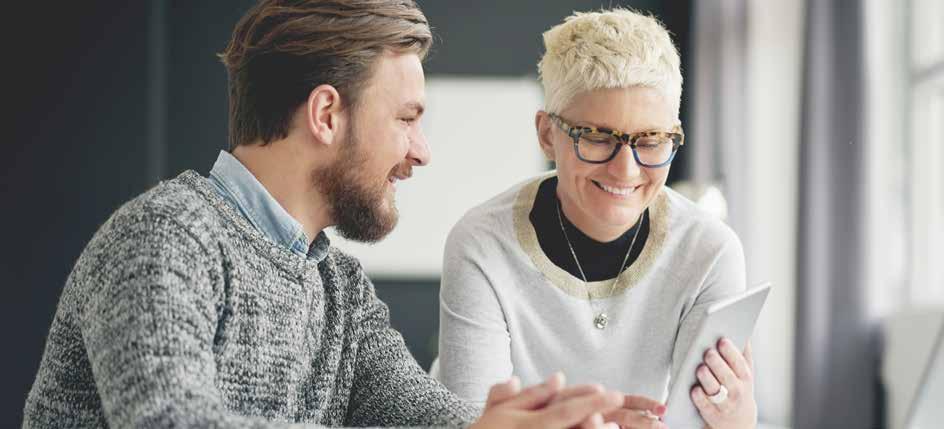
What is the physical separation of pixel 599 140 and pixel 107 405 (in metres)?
0.95

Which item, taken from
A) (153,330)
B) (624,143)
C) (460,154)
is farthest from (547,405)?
(460,154)

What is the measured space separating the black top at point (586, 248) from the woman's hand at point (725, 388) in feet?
1.09

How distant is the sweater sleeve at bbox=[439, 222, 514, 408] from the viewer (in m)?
1.71

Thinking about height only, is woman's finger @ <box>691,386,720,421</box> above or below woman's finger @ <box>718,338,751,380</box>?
below

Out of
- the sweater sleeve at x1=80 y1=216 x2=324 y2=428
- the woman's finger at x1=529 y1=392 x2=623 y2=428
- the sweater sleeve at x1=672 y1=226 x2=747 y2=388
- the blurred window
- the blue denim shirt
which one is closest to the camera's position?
the sweater sleeve at x1=80 y1=216 x2=324 y2=428

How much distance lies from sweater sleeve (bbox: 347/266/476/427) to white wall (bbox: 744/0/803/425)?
2.91 m

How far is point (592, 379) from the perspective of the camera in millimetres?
1774

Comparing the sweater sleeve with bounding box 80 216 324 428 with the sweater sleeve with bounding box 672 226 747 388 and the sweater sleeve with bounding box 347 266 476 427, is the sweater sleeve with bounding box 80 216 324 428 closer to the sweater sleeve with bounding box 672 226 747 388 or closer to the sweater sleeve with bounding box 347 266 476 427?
the sweater sleeve with bounding box 347 266 476 427

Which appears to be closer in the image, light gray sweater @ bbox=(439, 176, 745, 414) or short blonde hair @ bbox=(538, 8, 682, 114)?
short blonde hair @ bbox=(538, 8, 682, 114)

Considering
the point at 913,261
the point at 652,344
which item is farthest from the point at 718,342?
the point at 913,261

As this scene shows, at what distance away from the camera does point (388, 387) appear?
1.53m

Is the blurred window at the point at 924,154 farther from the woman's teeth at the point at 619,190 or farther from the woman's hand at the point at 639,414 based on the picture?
the woman's hand at the point at 639,414

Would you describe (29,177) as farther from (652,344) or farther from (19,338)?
(652,344)

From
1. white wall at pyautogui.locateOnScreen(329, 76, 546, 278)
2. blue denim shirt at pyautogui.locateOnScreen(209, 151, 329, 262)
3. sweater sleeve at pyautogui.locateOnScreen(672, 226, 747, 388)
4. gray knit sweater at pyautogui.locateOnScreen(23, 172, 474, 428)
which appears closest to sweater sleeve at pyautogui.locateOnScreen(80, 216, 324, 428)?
gray knit sweater at pyautogui.locateOnScreen(23, 172, 474, 428)
